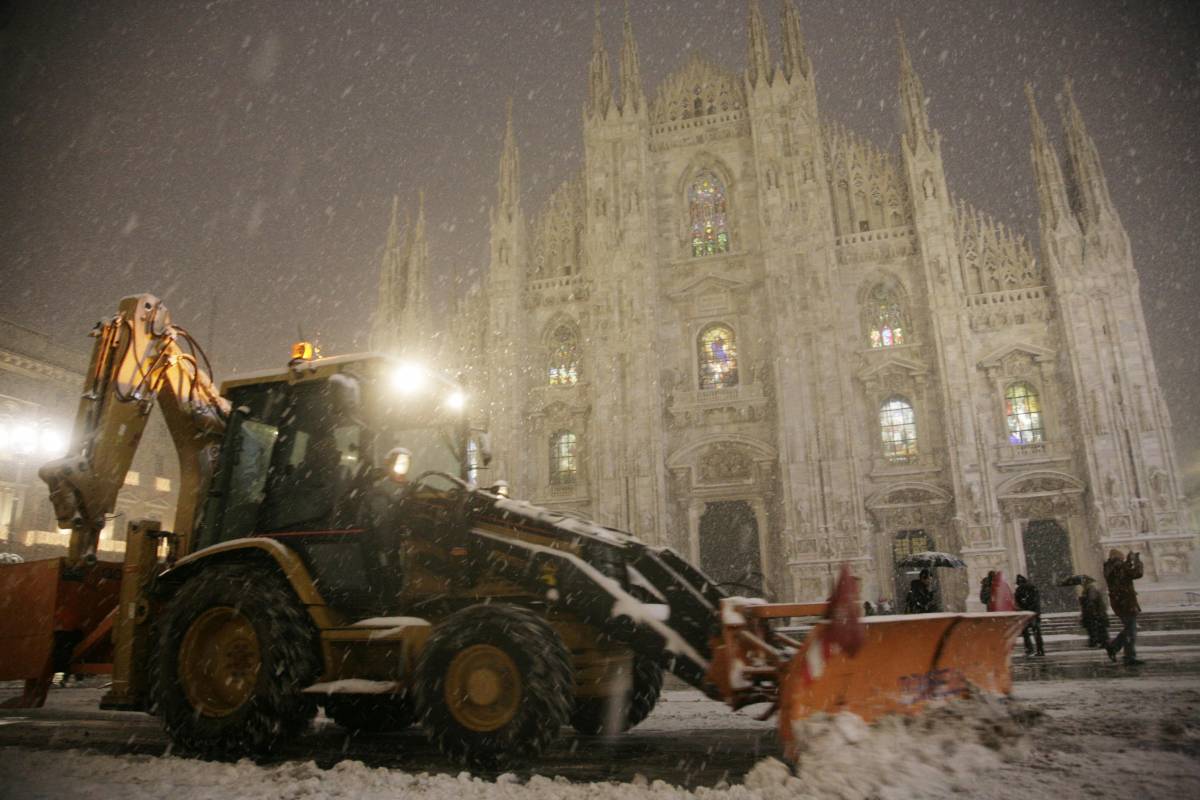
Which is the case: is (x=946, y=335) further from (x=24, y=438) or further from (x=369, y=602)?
(x=24, y=438)

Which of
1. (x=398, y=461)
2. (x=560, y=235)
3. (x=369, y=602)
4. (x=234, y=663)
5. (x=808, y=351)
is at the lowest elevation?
(x=234, y=663)

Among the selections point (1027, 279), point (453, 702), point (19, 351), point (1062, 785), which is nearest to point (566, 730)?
point (453, 702)

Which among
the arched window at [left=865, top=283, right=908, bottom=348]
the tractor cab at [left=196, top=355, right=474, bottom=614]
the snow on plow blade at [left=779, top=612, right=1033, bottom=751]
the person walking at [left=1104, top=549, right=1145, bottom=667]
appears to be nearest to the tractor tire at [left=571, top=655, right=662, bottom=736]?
the snow on plow blade at [left=779, top=612, right=1033, bottom=751]

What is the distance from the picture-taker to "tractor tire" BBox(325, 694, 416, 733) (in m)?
5.78

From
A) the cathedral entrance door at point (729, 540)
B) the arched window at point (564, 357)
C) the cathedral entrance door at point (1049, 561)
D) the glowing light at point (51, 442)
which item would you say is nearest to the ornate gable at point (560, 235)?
the arched window at point (564, 357)

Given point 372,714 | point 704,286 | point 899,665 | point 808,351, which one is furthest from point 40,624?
point 704,286

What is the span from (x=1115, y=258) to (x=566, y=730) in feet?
78.2

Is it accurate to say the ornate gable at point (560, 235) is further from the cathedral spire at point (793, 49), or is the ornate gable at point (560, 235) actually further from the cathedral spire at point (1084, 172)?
the cathedral spire at point (1084, 172)

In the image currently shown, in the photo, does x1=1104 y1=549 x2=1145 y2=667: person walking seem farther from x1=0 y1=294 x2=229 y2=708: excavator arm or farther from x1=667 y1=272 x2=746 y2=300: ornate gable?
x1=667 y1=272 x2=746 y2=300: ornate gable

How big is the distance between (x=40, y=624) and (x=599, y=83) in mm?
26786

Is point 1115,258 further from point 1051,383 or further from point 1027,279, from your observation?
point 1051,383

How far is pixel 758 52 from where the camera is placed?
2606 cm

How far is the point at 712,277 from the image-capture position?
997 inches

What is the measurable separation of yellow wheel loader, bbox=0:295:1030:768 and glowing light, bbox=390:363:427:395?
16mm
